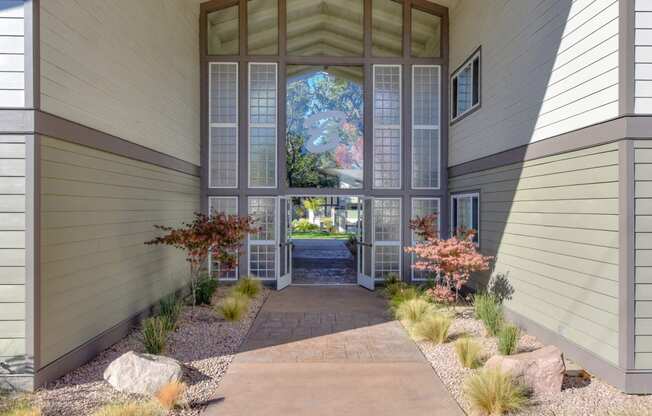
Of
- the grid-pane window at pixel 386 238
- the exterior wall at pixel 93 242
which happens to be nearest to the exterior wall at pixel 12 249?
the exterior wall at pixel 93 242

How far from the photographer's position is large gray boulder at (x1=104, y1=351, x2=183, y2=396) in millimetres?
4773

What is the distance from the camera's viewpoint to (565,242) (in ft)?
19.5

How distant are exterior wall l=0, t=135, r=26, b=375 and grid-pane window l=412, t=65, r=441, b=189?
823 cm

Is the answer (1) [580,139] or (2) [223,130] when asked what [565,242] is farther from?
(2) [223,130]

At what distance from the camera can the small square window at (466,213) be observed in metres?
9.25

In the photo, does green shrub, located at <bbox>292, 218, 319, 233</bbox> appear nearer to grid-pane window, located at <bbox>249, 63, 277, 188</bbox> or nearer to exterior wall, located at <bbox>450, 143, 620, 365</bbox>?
grid-pane window, located at <bbox>249, 63, 277, 188</bbox>

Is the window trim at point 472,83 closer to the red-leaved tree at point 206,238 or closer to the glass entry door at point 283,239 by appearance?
the glass entry door at point 283,239

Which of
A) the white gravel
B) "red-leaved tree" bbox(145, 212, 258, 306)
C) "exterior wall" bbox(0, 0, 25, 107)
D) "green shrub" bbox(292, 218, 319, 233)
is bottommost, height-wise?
the white gravel

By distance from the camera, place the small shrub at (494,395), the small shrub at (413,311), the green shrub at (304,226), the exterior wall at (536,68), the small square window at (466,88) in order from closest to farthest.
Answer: the small shrub at (494,395)
the exterior wall at (536,68)
the small shrub at (413,311)
the small square window at (466,88)
the green shrub at (304,226)

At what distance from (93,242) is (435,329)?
458cm

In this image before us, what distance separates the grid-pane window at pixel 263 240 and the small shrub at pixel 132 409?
22.1ft

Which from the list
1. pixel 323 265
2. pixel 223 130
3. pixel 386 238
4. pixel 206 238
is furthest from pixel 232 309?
pixel 323 265

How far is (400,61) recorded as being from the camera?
11141mm

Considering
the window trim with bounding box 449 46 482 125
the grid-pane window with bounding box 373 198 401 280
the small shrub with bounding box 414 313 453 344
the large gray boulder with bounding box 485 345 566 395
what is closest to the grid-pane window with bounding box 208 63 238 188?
the grid-pane window with bounding box 373 198 401 280
